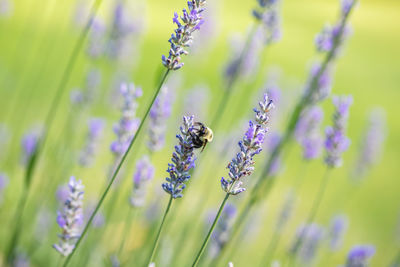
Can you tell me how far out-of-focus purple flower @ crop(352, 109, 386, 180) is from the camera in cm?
374

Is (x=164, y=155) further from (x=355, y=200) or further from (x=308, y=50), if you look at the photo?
(x=308, y=50)

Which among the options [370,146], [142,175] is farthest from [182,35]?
[370,146]

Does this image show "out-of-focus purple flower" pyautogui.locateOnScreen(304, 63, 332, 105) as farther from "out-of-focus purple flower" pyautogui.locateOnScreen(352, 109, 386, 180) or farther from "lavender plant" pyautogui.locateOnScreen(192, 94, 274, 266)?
"out-of-focus purple flower" pyautogui.locateOnScreen(352, 109, 386, 180)

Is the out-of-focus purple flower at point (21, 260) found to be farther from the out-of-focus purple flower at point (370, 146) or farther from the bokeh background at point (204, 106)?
the out-of-focus purple flower at point (370, 146)

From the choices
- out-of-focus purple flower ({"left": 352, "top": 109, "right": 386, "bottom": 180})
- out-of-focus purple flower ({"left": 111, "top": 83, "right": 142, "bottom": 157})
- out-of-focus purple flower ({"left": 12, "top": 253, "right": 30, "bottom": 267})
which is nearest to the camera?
out-of-focus purple flower ({"left": 111, "top": 83, "right": 142, "bottom": 157})

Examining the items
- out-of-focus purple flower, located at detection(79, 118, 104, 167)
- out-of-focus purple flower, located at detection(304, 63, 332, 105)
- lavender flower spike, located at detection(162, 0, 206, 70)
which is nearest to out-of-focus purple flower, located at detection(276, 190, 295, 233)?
out-of-focus purple flower, located at detection(304, 63, 332, 105)

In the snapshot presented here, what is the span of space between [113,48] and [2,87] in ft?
9.73

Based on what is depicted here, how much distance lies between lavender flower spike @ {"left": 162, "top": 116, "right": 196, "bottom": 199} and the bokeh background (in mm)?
423

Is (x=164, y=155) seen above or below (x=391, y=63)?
below

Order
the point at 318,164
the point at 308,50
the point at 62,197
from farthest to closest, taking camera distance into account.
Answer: the point at 308,50, the point at 318,164, the point at 62,197

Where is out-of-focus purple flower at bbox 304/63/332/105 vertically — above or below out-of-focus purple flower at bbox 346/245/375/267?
above

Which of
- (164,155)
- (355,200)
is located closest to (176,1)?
(164,155)

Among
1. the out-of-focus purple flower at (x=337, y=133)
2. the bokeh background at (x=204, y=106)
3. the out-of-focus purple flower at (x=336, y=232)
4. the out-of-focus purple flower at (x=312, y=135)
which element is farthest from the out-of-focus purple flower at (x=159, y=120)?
the out-of-focus purple flower at (x=336, y=232)

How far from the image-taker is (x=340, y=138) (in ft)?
6.66
